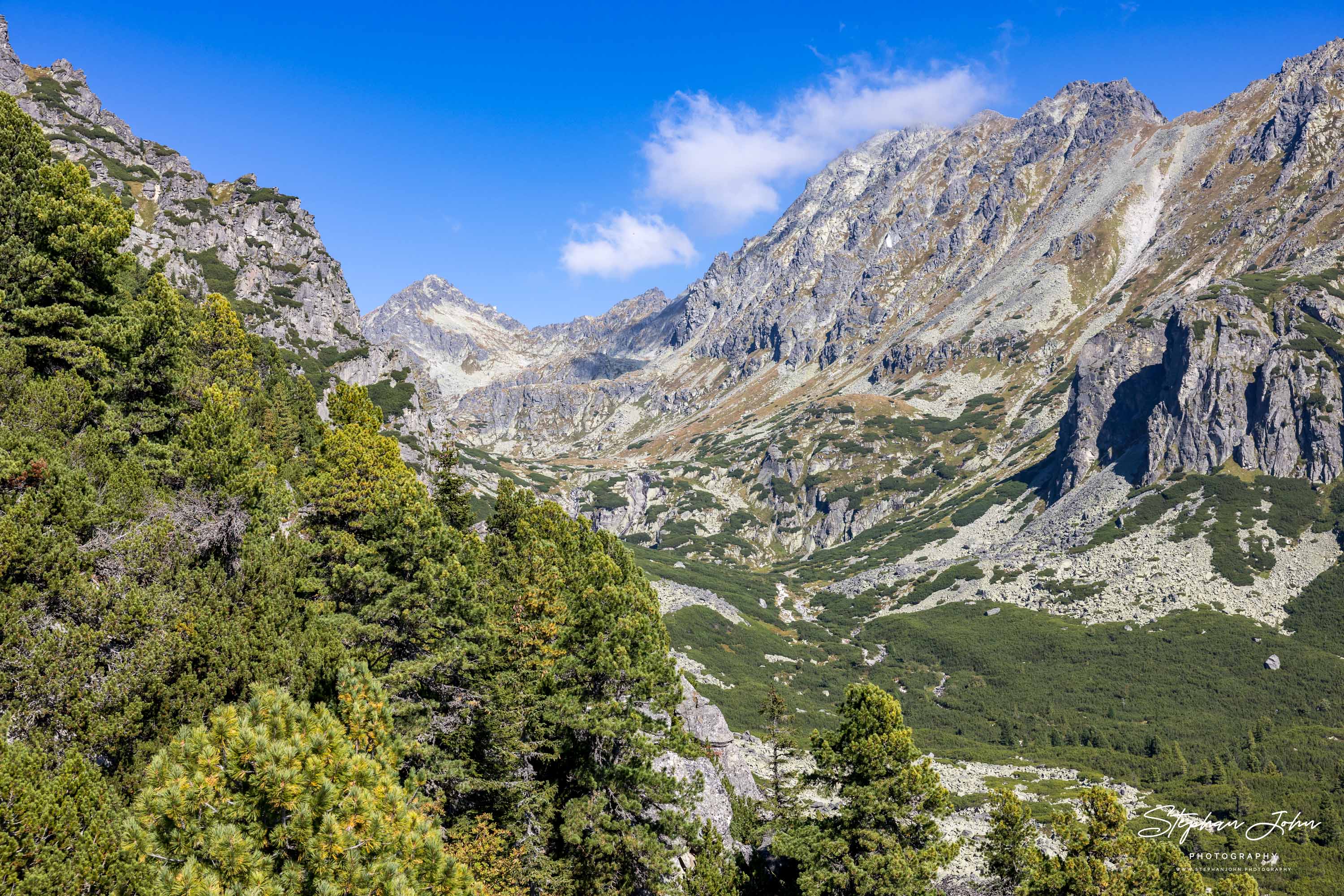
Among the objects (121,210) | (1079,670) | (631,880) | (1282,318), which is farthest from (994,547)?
(121,210)

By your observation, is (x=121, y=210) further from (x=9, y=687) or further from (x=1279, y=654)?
(x=1279, y=654)

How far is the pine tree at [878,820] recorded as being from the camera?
27.8 metres

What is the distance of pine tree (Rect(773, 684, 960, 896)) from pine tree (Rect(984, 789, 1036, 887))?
199 inches

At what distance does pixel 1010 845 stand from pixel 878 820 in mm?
9161

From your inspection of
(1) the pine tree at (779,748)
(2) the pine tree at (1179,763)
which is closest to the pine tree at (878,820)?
(1) the pine tree at (779,748)

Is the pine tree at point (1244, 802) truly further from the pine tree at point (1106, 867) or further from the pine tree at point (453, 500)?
the pine tree at point (453, 500)

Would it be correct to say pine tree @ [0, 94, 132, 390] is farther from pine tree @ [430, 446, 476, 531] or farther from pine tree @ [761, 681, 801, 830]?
pine tree @ [761, 681, 801, 830]

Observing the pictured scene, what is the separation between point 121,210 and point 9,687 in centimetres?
3161

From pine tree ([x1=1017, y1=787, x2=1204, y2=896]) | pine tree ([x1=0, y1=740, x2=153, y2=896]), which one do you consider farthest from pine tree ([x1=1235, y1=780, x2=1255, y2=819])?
pine tree ([x1=0, y1=740, x2=153, y2=896])

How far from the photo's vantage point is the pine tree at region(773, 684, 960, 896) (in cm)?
2781

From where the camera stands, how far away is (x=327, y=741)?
1251cm

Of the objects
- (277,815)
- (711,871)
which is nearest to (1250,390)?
(711,871)
